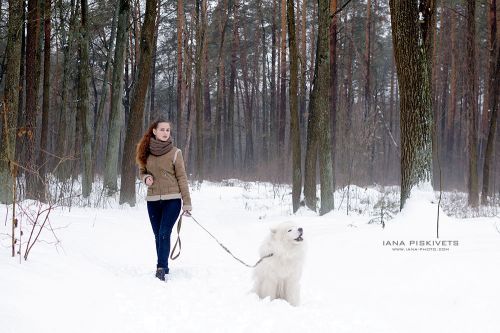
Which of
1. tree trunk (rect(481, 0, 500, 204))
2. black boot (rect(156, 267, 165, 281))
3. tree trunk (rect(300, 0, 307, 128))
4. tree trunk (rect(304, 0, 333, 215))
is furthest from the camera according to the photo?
tree trunk (rect(481, 0, 500, 204))

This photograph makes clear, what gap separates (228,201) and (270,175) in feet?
25.0

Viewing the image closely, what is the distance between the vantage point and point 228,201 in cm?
1501

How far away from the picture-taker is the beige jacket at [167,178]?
520cm

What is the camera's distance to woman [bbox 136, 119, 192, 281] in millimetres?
5191

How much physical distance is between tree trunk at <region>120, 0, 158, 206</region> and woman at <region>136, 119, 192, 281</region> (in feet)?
18.8

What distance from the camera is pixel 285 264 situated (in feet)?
14.4

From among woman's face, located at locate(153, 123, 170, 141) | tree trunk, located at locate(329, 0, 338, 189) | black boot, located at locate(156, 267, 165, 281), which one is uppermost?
tree trunk, located at locate(329, 0, 338, 189)

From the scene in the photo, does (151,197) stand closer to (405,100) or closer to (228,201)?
(405,100)

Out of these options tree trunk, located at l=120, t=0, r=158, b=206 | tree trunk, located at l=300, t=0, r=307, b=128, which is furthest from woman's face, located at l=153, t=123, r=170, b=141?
tree trunk, located at l=300, t=0, r=307, b=128

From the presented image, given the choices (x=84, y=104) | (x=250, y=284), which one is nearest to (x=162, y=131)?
(x=250, y=284)

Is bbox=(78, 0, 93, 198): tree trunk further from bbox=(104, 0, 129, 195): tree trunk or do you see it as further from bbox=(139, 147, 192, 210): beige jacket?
bbox=(139, 147, 192, 210): beige jacket

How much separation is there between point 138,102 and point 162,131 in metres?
5.84

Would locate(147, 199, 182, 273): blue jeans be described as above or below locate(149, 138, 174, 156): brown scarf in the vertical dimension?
below

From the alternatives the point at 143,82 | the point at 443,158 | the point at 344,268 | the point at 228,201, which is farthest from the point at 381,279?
the point at 443,158
